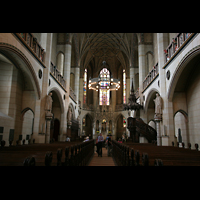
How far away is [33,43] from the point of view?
10.8 metres

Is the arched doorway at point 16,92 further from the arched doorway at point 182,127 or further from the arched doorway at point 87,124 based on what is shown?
the arched doorway at point 87,124

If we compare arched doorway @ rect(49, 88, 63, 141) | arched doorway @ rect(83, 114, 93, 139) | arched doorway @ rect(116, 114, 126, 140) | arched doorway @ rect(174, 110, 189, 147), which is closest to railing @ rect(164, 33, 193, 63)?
arched doorway @ rect(174, 110, 189, 147)

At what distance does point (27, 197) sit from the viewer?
170cm

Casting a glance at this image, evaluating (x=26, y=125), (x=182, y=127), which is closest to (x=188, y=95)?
(x=182, y=127)

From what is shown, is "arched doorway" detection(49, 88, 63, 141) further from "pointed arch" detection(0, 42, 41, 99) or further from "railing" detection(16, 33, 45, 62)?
"pointed arch" detection(0, 42, 41, 99)

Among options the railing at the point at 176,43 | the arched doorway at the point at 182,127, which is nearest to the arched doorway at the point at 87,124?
the arched doorway at the point at 182,127

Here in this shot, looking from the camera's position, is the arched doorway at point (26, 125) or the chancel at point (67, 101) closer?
the chancel at point (67, 101)

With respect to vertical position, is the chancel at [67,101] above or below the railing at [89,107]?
below

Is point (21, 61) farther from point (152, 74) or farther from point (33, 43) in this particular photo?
point (152, 74)

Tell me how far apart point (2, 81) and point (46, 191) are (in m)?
10.6

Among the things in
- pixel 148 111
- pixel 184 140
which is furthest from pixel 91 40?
pixel 184 140

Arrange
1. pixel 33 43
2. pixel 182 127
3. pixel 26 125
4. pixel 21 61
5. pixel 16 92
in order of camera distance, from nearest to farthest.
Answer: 1. pixel 21 61
2. pixel 33 43
3. pixel 16 92
4. pixel 182 127
5. pixel 26 125

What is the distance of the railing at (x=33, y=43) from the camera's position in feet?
30.7
